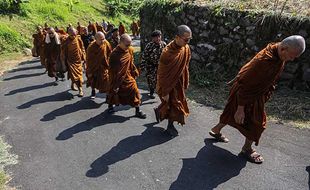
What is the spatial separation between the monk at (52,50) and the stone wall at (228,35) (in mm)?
3662

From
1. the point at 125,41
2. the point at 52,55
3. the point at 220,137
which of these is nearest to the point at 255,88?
the point at 220,137

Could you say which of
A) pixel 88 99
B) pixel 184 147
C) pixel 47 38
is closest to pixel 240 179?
pixel 184 147

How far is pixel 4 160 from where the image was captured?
19.7ft

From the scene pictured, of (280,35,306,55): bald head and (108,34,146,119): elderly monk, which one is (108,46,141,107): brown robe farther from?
(280,35,306,55): bald head

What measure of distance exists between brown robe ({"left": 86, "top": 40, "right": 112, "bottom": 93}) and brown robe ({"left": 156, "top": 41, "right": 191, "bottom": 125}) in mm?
2768

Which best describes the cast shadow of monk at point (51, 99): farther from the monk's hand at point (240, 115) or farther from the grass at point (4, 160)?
the monk's hand at point (240, 115)

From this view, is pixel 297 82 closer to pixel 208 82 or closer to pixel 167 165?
pixel 208 82

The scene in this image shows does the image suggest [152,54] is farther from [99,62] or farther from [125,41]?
[99,62]

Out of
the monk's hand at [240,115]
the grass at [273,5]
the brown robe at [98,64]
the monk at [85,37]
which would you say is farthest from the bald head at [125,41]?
the monk at [85,37]

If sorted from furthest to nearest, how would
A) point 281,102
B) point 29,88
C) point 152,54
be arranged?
point 29,88
point 152,54
point 281,102

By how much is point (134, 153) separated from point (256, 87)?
2376 millimetres

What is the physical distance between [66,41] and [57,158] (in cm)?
483

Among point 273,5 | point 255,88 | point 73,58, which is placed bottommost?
point 73,58

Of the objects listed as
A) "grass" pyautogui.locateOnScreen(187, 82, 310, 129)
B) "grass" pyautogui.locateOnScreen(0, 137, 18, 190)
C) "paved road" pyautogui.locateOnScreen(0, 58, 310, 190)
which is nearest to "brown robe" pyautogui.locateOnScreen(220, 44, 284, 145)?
"paved road" pyautogui.locateOnScreen(0, 58, 310, 190)
